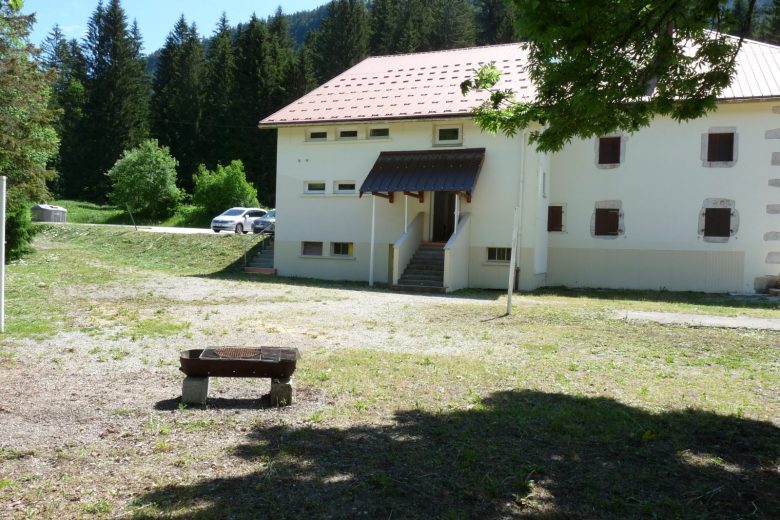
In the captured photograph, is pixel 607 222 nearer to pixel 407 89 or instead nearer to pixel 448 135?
pixel 448 135

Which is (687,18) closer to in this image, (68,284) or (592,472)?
(592,472)

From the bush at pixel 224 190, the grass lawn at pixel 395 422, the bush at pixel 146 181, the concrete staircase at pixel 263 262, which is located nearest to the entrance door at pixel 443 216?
the concrete staircase at pixel 263 262

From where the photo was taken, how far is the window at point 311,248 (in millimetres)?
23781

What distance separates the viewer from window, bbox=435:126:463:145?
2172 cm

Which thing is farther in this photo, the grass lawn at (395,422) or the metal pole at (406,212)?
the metal pole at (406,212)

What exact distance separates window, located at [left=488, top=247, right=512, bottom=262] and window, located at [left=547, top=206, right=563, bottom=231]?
3001mm

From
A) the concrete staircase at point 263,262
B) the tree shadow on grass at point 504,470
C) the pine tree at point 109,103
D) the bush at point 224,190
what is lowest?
the tree shadow on grass at point 504,470

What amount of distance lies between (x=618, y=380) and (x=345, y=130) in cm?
1744

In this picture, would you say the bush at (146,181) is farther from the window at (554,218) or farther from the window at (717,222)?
the window at (717,222)

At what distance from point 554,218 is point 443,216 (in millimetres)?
4071

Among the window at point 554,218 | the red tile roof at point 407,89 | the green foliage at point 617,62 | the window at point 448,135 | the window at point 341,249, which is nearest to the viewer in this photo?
the green foliage at point 617,62

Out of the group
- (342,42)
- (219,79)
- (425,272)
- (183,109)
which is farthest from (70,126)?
(425,272)

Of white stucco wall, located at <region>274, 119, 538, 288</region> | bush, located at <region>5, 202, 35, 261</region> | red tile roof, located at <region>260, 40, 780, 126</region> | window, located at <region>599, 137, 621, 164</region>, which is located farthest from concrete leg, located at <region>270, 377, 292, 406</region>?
bush, located at <region>5, 202, 35, 261</region>

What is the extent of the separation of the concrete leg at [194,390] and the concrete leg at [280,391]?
63 centimetres
